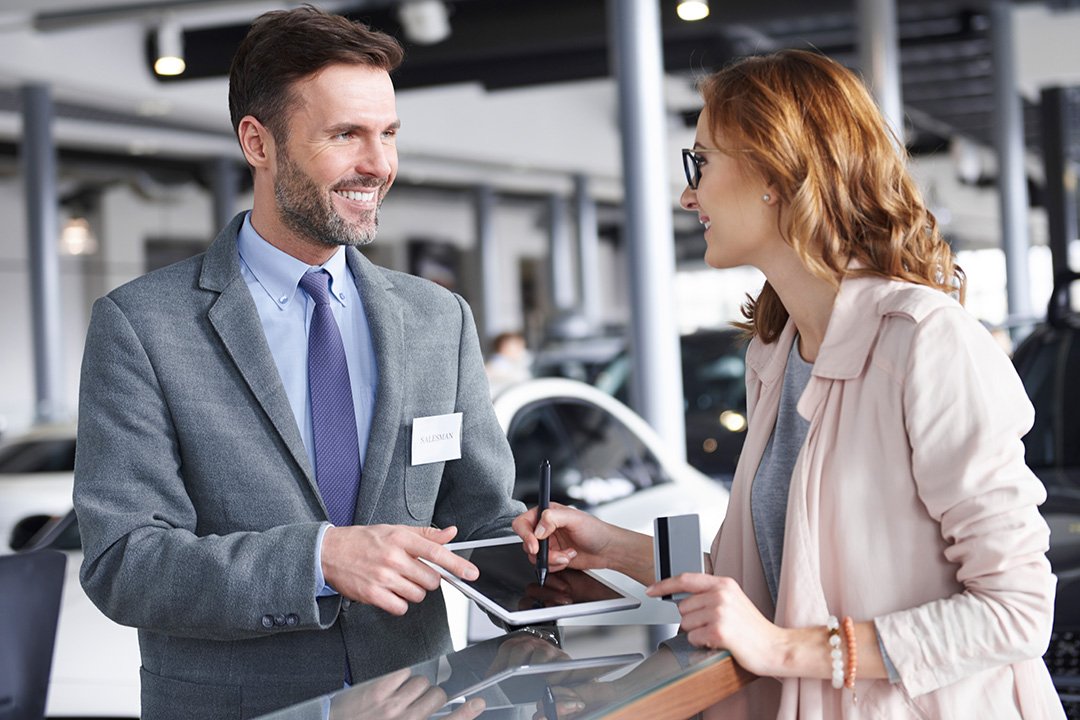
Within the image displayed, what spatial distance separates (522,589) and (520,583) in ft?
0.06

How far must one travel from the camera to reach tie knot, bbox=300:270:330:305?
79.3 inches

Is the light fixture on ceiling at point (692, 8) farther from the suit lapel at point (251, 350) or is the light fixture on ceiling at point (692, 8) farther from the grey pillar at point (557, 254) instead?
the grey pillar at point (557, 254)

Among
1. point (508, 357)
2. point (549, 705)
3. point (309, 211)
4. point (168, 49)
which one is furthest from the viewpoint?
point (508, 357)

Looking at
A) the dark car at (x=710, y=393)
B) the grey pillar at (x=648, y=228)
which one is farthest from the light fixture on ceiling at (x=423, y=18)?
the grey pillar at (x=648, y=228)

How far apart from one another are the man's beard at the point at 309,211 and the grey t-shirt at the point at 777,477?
0.65 m

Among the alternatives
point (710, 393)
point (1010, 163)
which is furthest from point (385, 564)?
point (1010, 163)

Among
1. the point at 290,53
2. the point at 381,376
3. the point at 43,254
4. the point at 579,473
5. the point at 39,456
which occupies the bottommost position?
the point at 579,473

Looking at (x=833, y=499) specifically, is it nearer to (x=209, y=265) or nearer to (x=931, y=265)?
(x=931, y=265)

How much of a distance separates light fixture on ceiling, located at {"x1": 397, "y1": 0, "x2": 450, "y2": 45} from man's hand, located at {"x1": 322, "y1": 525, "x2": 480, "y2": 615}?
8444 millimetres

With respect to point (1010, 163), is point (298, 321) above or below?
below

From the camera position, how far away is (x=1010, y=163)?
1288 centimetres

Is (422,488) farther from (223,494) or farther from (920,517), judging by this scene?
(920,517)

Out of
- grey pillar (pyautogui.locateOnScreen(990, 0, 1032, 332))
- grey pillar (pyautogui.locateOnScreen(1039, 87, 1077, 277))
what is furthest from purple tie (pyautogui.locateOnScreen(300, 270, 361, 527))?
grey pillar (pyautogui.locateOnScreen(990, 0, 1032, 332))

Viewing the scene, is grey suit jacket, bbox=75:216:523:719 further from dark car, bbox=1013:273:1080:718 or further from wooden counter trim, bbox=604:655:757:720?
Result: dark car, bbox=1013:273:1080:718
